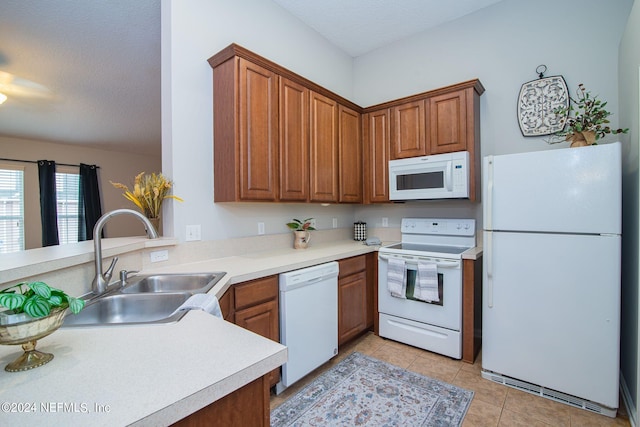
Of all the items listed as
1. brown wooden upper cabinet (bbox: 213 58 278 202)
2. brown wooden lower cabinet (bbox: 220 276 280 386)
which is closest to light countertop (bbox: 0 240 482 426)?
brown wooden lower cabinet (bbox: 220 276 280 386)

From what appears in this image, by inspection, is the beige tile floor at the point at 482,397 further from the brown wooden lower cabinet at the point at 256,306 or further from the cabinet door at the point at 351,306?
the brown wooden lower cabinet at the point at 256,306

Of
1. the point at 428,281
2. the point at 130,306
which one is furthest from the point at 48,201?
the point at 428,281

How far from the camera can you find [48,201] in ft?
18.0

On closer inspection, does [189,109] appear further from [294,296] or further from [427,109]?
[427,109]

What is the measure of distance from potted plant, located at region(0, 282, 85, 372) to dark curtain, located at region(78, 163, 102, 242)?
260 inches

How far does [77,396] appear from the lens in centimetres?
58

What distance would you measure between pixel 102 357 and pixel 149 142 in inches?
255

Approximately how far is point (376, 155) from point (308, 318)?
6.03ft

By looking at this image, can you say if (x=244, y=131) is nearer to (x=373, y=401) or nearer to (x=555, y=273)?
(x=373, y=401)

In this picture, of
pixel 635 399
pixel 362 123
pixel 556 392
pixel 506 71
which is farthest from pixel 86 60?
pixel 635 399

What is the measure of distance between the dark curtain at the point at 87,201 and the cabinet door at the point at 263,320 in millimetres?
6015

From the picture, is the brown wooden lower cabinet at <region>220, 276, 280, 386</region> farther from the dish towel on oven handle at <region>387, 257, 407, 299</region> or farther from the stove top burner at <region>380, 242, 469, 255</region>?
the stove top burner at <region>380, 242, 469, 255</region>

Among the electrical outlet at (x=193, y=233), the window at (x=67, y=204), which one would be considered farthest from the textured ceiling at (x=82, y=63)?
the electrical outlet at (x=193, y=233)

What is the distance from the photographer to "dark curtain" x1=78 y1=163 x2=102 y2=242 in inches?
236
